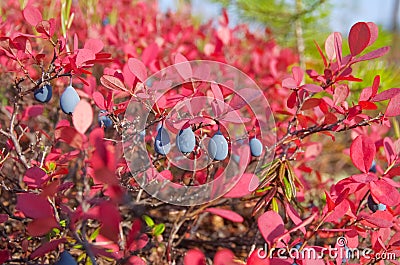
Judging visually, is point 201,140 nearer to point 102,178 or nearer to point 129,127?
point 129,127

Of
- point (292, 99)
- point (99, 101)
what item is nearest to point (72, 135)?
point (99, 101)

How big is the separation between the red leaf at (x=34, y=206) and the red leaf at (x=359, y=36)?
0.58 m

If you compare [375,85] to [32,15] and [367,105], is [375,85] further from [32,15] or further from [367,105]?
[32,15]

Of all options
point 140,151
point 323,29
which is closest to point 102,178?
point 140,151

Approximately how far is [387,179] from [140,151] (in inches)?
19.5

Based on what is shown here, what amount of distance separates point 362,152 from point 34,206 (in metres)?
0.53

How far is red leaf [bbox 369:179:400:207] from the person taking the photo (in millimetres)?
716

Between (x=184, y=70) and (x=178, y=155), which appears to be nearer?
(x=184, y=70)

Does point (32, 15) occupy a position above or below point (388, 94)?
above

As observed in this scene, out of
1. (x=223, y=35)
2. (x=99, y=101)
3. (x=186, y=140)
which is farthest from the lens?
(x=223, y=35)

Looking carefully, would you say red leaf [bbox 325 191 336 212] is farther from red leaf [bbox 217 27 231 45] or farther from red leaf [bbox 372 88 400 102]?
red leaf [bbox 217 27 231 45]

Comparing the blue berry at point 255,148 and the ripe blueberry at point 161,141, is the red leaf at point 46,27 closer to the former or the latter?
the ripe blueberry at point 161,141

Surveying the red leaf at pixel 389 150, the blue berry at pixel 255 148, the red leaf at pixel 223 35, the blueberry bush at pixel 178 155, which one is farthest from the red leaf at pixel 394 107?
the red leaf at pixel 223 35

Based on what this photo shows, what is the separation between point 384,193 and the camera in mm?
727
